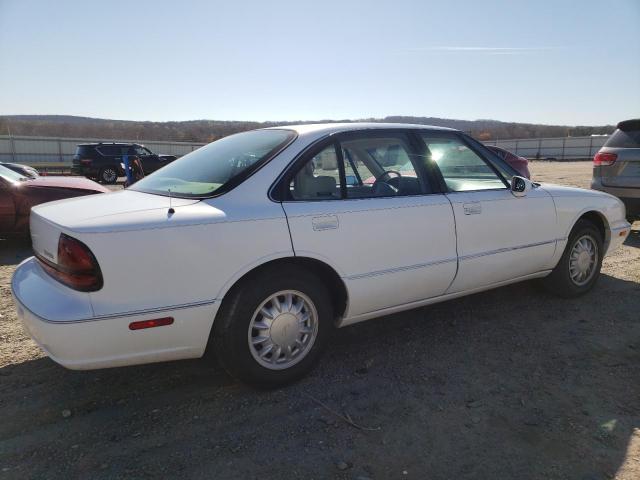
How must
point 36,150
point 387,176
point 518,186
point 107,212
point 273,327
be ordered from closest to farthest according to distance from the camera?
point 107,212 → point 273,327 → point 387,176 → point 518,186 → point 36,150

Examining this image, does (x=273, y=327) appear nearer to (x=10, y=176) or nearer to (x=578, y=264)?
(x=578, y=264)

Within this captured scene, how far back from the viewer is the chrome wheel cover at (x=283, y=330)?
274 cm

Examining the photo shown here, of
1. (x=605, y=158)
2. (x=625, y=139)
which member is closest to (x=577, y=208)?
(x=605, y=158)

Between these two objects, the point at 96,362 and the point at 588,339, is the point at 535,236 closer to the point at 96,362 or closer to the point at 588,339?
the point at 588,339

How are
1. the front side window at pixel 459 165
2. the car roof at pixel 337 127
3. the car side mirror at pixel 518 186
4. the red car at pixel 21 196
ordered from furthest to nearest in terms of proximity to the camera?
the red car at pixel 21 196 < the car side mirror at pixel 518 186 < the front side window at pixel 459 165 < the car roof at pixel 337 127

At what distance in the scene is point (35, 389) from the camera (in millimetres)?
2895

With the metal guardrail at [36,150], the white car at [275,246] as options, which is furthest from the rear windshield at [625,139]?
the metal guardrail at [36,150]

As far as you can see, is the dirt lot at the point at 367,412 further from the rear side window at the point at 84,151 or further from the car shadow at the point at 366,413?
the rear side window at the point at 84,151

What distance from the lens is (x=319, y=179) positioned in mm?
2959

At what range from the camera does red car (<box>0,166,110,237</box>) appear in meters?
6.43

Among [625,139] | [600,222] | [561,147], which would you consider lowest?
[600,222]

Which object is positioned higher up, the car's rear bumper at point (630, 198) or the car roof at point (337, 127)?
the car roof at point (337, 127)

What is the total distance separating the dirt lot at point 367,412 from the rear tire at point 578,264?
62 centimetres

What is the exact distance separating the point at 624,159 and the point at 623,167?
0.36 ft
